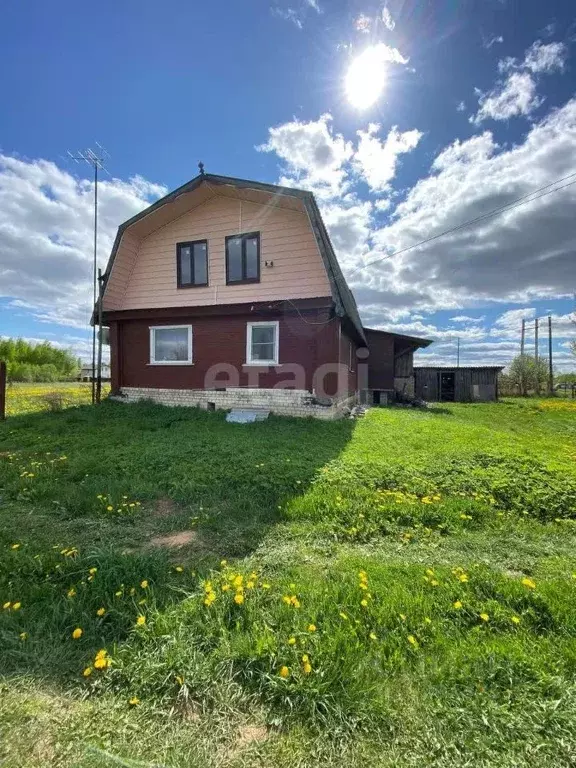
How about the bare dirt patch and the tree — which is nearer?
the bare dirt patch

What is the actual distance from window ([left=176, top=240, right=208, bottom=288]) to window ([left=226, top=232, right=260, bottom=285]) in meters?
0.84

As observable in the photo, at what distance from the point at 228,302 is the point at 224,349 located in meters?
1.45

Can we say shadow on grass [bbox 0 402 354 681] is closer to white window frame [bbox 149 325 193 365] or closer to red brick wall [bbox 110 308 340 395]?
red brick wall [bbox 110 308 340 395]

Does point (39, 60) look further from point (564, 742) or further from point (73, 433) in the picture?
point (564, 742)

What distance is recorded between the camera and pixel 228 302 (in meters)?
11.1

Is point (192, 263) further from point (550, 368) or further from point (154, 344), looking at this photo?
point (550, 368)

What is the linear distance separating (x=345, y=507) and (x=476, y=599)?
171cm

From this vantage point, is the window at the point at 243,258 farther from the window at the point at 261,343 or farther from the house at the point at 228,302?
the window at the point at 261,343

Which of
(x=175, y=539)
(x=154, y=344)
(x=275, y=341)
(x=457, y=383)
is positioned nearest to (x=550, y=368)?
(x=457, y=383)

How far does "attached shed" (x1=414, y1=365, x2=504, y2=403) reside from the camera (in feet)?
76.5

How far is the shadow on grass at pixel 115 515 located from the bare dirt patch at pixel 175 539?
5cm

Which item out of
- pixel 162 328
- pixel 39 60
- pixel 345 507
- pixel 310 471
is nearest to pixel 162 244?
pixel 162 328

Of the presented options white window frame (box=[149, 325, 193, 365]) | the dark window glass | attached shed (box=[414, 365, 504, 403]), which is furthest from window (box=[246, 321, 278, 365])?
attached shed (box=[414, 365, 504, 403])

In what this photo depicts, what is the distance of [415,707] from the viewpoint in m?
1.79
